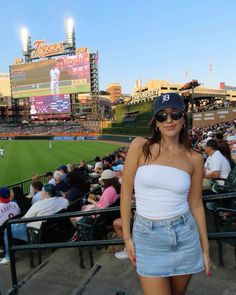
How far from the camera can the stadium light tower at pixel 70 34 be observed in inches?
3287

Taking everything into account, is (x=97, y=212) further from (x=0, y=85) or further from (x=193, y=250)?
(x=0, y=85)

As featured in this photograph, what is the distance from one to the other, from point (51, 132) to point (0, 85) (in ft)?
231

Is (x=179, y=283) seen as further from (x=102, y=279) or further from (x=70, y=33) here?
(x=70, y=33)

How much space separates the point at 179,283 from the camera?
2221mm

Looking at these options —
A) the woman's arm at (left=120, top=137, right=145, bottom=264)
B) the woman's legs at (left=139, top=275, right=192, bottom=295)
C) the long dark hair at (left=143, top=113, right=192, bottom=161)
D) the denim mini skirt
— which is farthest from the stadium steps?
the long dark hair at (left=143, top=113, right=192, bottom=161)

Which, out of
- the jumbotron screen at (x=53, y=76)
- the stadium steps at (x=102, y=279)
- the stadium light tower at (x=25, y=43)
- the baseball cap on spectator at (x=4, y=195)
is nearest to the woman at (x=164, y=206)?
the stadium steps at (x=102, y=279)

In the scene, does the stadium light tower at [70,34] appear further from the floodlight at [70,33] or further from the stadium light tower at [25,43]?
the stadium light tower at [25,43]

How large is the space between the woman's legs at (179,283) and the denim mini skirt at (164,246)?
7 cm

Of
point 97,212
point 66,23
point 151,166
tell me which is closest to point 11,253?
point 97,212

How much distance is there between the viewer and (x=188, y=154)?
2.27m

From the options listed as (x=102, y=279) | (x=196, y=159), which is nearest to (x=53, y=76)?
(x=102, y=279)

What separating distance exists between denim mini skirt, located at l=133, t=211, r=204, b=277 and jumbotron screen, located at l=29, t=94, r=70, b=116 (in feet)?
243

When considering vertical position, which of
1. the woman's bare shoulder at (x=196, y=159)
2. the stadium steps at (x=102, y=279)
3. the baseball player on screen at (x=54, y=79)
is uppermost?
the baseball player on screen at (x=54, y=79)

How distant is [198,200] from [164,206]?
348 mm
